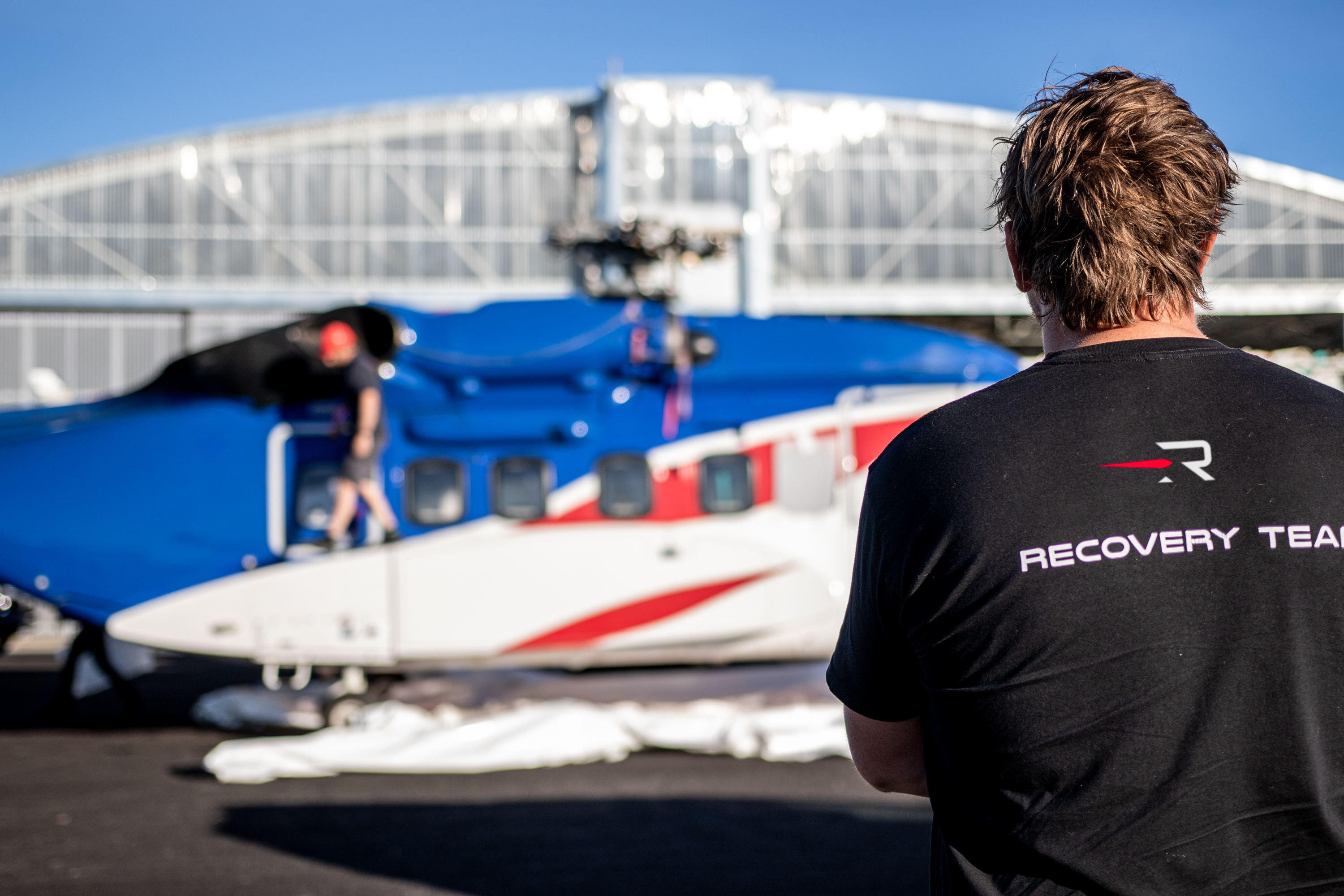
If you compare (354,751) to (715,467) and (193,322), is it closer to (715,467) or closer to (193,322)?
(715,467)

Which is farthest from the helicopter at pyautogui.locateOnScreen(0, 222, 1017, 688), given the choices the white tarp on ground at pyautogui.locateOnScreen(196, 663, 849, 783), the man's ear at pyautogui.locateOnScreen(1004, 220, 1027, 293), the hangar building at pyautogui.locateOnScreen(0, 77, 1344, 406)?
the hangar building at pyautogui.locateOnScreen(0, 77, 1344, 406)

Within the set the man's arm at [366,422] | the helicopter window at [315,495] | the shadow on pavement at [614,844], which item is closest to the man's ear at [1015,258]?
the shadow on pavement at [614,844]

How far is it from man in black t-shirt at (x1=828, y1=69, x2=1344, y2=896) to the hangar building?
1707 cm

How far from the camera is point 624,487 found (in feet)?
23.3

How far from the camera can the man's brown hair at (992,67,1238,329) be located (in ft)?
4.48

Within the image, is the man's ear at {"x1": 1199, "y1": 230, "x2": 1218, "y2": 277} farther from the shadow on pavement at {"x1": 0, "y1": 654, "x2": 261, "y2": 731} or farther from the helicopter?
the shadow on pavement at {"x1": 0, "y1": 654, "x2": 261, "y2": 731}

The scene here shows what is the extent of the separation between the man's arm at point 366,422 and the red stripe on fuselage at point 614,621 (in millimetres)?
1646

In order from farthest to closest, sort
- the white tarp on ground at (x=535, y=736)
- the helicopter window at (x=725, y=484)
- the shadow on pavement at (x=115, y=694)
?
the shadow on pavement at (x=115, y=694) < the helicopter window at (x=725, y=484) < the white tarp on ground at (x=535, y=736)

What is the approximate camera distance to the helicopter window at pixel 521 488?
7.05 metres

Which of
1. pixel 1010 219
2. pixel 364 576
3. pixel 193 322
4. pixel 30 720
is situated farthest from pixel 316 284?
pixel 1010 219

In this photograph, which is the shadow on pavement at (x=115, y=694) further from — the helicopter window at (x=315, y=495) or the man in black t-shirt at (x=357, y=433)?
the man in black t-shirt at (x=357, y=433)

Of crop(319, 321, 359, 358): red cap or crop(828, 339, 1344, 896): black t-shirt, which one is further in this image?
crop(319, 321, 359, 358): red cap

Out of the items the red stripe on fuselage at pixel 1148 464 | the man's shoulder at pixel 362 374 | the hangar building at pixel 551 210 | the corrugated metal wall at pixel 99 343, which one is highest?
the hangar building at pixel 551 210

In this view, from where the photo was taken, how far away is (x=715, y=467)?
7.17 metres
